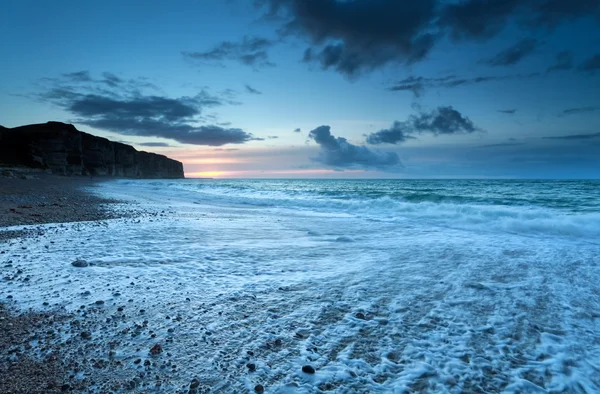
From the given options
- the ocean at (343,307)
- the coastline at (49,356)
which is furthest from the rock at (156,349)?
the coastline at (49,356)

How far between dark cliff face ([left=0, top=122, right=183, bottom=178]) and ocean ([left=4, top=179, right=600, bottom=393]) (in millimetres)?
93474

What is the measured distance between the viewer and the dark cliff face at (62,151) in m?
80.2

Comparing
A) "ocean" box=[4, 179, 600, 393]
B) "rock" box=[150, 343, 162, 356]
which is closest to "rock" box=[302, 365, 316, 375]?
"ocean" box=[4, 179, 600, 393]

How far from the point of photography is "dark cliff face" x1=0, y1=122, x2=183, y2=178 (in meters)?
80.2

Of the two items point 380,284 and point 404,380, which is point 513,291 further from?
point 404,380

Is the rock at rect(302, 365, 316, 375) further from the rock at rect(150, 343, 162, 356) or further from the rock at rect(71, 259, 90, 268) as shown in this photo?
the rock at rect(71, 259, 90, 268)

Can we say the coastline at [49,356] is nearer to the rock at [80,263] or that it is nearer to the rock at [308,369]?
the rock at [80,263]

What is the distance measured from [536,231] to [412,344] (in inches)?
403

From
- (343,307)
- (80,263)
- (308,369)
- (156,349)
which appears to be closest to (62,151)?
(80,263)

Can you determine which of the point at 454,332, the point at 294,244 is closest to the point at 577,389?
the point at 454,332

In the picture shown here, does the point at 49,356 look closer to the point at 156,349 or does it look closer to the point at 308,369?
the point at 156,349

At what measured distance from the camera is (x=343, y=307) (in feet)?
12.4

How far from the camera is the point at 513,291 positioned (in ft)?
14.8

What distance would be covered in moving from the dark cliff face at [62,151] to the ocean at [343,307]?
93474mm
